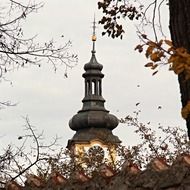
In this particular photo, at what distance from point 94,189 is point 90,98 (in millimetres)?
43715

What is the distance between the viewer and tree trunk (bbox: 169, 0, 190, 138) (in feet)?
14.0

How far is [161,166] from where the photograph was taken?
16.3ft

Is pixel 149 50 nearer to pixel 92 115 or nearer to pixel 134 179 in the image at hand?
pixel 134 179

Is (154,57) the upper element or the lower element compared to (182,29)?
lower

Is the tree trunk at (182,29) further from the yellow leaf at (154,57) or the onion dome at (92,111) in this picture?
the onion dome at (92,111)

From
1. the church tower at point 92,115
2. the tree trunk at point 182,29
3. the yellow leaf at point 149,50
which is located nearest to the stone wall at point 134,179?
the tree trunk at point 182,29

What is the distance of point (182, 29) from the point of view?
432 centimetres

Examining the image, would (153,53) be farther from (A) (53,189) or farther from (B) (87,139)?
(B) (87,139)

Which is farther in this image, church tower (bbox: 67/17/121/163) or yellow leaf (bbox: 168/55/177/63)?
church tower (bbox: 67/17/121/163)

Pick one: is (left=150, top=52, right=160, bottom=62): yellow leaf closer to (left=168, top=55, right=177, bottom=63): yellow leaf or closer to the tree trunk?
(left=168, top=55, right=177, bottom=63): yellow leaf

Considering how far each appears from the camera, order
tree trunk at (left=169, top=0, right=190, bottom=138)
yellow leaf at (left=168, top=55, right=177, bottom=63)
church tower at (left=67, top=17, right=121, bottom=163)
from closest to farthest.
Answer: yellow leaf at (left=168, top=55, right=177, bottom=63)
tree trunk at (left=169, top=0, right=190, bottom=138)
church tower at (left=67, top=17, right=121, bottom=163)

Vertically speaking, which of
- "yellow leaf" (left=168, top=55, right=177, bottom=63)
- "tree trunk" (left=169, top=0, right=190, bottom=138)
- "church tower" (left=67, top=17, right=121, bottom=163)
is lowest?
"yellow leaf" (left=168, top=55, right=177, bottom=63)

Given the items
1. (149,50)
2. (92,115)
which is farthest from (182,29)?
(92,115)

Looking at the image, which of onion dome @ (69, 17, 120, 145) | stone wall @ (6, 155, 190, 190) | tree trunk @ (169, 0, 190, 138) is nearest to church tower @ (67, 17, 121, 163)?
onion dome @ (69, 17, 120, 145)
